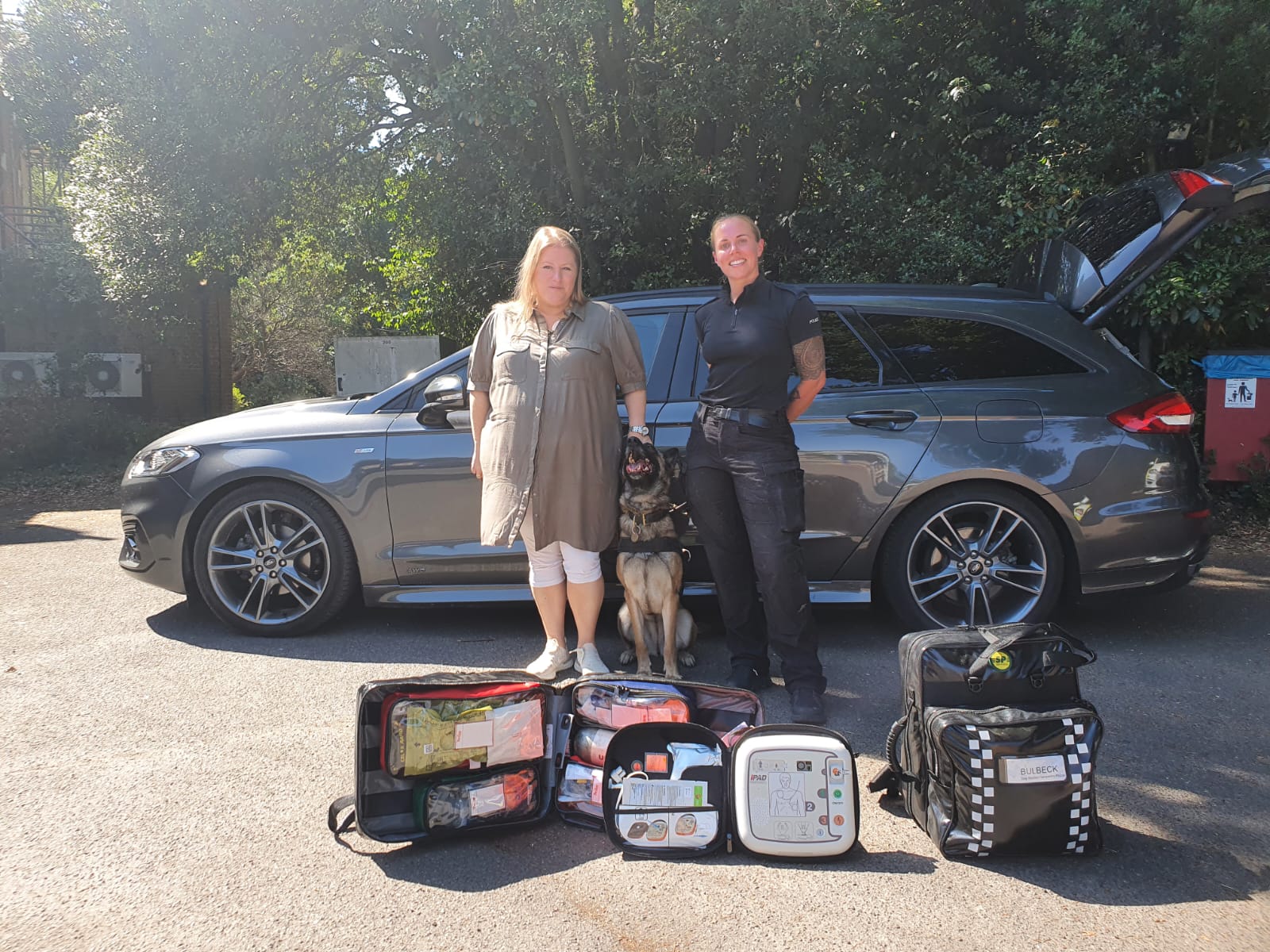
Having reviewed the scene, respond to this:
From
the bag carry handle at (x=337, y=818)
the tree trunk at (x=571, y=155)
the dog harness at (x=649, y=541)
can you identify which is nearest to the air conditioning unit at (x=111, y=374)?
the tree trunk at (x=571, y=155)

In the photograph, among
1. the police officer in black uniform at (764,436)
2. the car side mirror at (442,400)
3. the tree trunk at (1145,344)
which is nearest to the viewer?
the police officer in black uniform at (764,436)

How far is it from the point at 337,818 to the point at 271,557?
2.12m

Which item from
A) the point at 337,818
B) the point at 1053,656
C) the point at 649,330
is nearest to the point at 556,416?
the point at 649,330

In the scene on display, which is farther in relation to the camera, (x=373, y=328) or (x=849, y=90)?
(x=373, y=328)

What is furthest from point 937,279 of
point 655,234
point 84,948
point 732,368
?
point 84,948

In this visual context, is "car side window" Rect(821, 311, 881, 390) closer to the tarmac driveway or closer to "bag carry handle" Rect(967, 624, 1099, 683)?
the tarmac driveway

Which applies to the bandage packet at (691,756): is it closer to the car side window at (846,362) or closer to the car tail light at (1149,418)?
the car side window at (846,362)

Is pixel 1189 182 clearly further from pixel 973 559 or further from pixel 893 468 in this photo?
pixel 973 559

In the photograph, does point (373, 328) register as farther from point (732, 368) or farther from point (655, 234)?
point (732, 368)

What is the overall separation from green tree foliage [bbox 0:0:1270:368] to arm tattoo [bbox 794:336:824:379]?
4625 mm

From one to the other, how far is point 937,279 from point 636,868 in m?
6.71

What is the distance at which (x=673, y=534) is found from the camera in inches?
159

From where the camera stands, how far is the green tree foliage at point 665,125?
7.51 metres

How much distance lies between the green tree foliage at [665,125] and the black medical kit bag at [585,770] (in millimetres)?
5704
